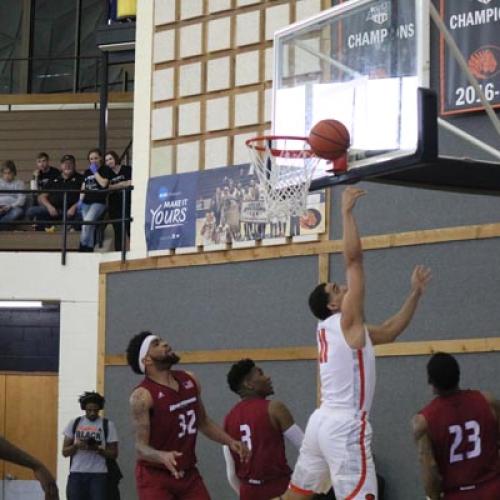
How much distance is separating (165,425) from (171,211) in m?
5.33

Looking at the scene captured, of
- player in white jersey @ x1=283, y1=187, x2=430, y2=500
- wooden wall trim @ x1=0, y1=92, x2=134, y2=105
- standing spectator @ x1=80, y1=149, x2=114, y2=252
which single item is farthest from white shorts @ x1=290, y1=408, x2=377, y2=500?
wooden wall trim @ x1=0, y1=92, x2=134, y2=105

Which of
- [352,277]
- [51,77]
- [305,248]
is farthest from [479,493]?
[51,77]

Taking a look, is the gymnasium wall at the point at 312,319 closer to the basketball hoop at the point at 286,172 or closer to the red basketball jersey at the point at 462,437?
the basketball hoop at the point at 286,172

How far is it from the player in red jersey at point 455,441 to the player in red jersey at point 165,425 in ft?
4.49

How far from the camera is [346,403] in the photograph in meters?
8.40

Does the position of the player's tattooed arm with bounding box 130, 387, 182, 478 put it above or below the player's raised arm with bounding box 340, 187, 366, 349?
below

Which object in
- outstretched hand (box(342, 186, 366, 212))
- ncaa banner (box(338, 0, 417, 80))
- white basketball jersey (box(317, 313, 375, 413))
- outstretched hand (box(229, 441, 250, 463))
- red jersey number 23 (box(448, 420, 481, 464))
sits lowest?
outstretched hand (box(229, 441, 250, 463))

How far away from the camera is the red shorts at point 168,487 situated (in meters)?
9.43

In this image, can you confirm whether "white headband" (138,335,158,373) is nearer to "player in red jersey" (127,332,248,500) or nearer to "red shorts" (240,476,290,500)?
"player in red jersey" (127,332,248,500)

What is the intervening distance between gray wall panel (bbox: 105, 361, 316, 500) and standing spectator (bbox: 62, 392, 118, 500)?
1180mm

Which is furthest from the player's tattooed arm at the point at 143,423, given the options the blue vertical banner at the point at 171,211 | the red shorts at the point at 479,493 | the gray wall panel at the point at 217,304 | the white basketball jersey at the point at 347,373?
the blue vertical banner at the point at 171,211

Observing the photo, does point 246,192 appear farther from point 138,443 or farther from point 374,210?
point 138,443

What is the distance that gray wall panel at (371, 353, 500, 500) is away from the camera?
12133 millimetres

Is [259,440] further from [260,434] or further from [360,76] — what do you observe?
[360,76]
